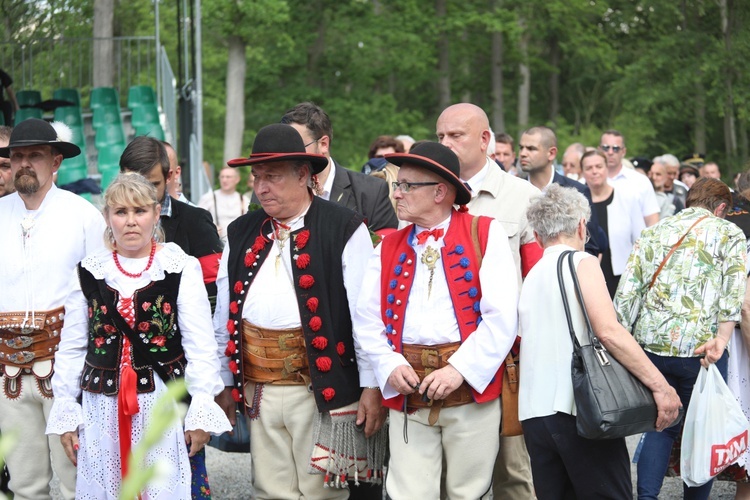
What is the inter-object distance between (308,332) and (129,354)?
746 mm

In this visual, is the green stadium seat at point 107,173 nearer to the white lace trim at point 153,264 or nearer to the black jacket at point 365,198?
the black jacket at point 365,198

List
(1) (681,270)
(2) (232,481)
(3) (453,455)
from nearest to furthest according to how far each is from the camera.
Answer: (3) (453,455) → (1) (681,270) → (2) (232,481)

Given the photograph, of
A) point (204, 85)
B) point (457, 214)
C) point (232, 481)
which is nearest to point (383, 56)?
point (204, 85)

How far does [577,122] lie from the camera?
36.8 m

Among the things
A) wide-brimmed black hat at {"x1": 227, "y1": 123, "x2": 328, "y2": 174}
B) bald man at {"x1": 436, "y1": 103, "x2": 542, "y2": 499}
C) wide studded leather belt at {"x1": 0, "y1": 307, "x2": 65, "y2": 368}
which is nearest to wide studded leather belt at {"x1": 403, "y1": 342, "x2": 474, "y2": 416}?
bald man at {"x1": 436, "y1": 103, "x2": 542, "y2": 499}

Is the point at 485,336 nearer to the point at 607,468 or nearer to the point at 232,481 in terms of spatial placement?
the point at 607,468

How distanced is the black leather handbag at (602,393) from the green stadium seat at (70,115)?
1290 cm

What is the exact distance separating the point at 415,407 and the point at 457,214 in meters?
0.83

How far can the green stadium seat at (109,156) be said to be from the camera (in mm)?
15679

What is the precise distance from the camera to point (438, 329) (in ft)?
14.3

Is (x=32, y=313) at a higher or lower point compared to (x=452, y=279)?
lower

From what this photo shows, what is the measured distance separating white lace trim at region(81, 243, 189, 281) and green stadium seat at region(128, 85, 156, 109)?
14.4m

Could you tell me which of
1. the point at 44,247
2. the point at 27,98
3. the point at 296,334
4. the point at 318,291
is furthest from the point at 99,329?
the point at 27,98

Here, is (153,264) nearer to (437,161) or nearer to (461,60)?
(437,161)
